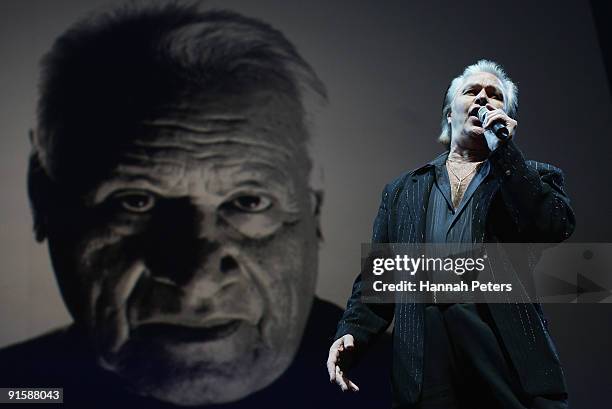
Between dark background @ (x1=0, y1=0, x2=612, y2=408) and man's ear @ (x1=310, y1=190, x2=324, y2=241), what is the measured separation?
26 millimetres

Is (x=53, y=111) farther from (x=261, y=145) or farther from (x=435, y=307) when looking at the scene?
(x=435, y=307)

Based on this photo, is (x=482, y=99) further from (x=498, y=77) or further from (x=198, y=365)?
(x=198, y=365)

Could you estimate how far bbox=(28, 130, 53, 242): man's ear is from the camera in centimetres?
233

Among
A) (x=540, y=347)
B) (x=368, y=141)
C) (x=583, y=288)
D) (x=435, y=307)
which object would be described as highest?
(x=368, y=141)

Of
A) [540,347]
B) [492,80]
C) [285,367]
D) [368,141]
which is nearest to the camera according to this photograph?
[540,347]

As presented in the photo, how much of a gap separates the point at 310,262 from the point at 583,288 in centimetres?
91

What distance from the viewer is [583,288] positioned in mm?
2248

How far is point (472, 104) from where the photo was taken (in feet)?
4.62

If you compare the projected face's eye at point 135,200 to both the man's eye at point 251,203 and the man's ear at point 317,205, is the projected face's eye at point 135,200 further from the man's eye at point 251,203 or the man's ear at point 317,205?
the man's ear at point 317,205

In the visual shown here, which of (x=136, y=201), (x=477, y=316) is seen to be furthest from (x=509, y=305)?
(x=136, y=201)

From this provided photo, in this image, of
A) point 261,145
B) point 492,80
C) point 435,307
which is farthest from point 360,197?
point 435,307

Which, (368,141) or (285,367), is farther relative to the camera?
(368,141)

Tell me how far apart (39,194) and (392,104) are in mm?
1278

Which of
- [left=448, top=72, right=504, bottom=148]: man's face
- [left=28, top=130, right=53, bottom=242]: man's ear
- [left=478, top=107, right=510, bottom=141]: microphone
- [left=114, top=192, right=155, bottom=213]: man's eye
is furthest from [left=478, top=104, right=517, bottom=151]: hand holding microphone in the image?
[left=28, top=130, right=53, bottom=242]: man's ear
